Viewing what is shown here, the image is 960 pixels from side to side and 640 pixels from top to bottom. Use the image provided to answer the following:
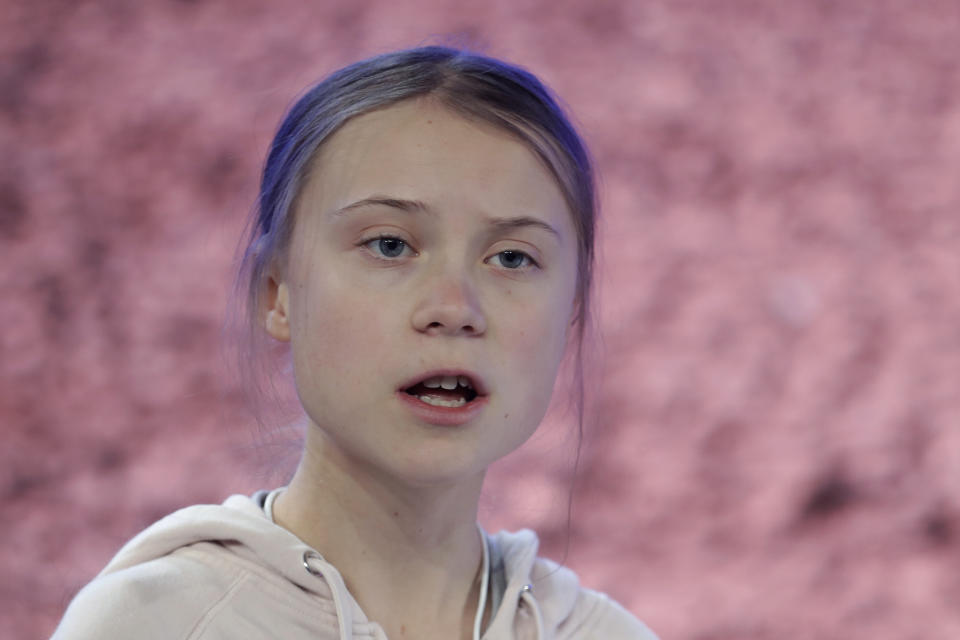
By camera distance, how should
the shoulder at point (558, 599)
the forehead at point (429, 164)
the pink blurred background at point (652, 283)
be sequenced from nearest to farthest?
the forehead at point (429, 164) → the shoulder at point (558, 599) → the pink blurred background at point (652, 283)

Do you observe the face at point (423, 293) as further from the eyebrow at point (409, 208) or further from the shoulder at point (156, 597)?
the shoulder at point (156, 597)

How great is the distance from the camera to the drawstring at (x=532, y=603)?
3.17ft

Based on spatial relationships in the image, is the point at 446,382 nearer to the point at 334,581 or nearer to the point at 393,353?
the point at 393,353

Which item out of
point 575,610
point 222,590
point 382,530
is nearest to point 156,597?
point 222,590

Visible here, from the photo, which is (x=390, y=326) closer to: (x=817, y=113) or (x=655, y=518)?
(x=655, y=518)

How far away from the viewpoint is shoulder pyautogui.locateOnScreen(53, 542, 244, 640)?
776mm

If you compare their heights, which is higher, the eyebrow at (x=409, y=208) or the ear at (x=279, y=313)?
the eyebrow at (x=409, y=208)

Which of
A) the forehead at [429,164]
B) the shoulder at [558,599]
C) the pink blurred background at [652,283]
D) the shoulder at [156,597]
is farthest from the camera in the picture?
the pink blurred background at [652,283]

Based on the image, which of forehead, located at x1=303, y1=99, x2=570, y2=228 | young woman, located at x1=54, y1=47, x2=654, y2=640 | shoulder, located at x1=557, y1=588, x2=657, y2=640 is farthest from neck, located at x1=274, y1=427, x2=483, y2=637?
forehead, located at x1=303, y1=99, x2=570, y2=228

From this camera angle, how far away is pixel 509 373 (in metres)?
0.89

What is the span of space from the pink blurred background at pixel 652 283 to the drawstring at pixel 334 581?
83cm

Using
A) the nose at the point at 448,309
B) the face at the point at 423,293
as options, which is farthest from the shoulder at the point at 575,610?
the nose at the point at 448,309

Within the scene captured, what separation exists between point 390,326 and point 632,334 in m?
1.15

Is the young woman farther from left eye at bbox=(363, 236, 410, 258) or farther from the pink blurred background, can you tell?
the pink blurred background
